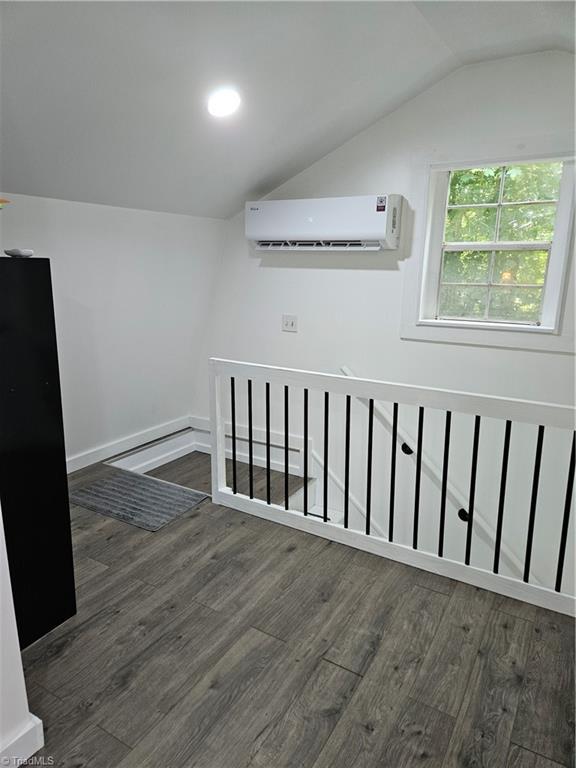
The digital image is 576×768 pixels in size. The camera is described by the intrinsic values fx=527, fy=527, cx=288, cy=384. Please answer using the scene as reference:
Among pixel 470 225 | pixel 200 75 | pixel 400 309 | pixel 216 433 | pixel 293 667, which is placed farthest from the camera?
pixel 400 309

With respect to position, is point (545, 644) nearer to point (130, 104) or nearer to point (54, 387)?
point (54, 387)

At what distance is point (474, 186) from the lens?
122 inches

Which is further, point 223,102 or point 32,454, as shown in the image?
point 223,102

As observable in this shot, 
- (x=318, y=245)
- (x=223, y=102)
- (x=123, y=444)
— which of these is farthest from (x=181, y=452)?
(x=223, y=102)

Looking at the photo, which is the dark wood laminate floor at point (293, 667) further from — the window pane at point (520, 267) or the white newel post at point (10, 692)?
the window pane at point (520, 267)

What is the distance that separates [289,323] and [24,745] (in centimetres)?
269

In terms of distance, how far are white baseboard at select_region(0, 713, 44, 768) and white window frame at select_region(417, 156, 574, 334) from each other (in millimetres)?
2645

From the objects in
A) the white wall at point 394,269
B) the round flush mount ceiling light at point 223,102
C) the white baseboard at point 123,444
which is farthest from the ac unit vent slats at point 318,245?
the white baseboard at point 123,444

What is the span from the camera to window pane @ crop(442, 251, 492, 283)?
3139mm

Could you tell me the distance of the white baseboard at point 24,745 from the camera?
1.43 meters

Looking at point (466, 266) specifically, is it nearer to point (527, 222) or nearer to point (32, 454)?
point (527, 222)

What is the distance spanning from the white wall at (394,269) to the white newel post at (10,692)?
2.46 m

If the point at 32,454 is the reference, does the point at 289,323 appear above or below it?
above

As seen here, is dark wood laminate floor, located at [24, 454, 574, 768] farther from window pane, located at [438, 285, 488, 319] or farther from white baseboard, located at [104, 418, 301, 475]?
window pane, located at [438, 285, 488, 319]
